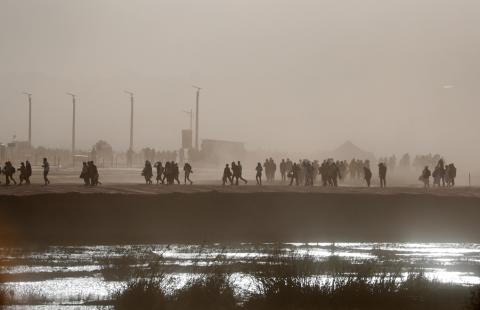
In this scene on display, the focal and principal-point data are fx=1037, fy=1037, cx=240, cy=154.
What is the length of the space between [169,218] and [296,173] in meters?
19.4

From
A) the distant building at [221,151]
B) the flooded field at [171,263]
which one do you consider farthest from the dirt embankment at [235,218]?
the distant building at [221,151]

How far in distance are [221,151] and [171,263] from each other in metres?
120

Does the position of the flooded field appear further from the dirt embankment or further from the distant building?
the distant building

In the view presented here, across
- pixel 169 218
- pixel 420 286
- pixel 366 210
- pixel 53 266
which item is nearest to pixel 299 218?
pixel 366 210

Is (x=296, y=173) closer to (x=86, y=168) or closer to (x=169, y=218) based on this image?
(x=86, y=168)

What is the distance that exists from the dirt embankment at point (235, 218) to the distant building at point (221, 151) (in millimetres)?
79439

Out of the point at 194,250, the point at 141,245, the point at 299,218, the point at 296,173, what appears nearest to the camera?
the point at 194,250

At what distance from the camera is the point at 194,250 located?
33594 mm

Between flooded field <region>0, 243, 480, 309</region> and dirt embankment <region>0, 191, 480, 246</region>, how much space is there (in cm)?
392

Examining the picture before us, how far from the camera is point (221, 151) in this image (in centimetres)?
14912

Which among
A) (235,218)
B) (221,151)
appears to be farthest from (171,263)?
(221,151)

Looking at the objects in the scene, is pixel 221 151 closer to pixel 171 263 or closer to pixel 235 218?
pixel 235 218

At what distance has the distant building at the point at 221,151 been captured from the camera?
134 m

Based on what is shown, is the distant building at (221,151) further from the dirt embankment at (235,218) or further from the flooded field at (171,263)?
the flooded field at (171,263)
